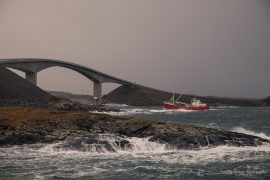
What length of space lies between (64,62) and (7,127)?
9832 centimetres

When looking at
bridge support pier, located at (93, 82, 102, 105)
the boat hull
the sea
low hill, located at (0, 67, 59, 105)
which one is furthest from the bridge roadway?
the sea

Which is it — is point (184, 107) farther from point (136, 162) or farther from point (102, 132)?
point (136, 162)

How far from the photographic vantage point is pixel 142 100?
→ 192 m

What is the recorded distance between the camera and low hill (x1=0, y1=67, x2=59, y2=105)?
83.8 m

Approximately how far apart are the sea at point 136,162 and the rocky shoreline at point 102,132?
907mm

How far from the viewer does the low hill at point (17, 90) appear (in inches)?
3297

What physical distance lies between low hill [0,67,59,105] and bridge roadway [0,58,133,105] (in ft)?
28.8

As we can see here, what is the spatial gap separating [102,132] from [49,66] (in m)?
93.9

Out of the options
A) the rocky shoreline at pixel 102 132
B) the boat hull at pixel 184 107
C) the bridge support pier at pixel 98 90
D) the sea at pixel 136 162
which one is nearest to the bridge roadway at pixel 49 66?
the bridge support pier at pixel 98 90

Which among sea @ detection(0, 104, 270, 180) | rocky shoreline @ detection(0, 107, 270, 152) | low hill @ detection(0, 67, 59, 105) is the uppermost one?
low hill @ detection(0, 67, 59, 105)

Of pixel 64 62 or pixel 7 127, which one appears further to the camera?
pixel 64 62

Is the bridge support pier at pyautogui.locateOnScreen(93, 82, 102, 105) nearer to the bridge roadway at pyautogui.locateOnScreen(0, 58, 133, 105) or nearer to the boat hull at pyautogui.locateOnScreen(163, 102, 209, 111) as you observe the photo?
the bridge roadway at pyautogui.locateOnScreen(0, 58, 133, 105)

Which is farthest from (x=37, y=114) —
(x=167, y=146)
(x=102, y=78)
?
(x=102, y=78)

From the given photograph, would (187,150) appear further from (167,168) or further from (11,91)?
(11,91)
